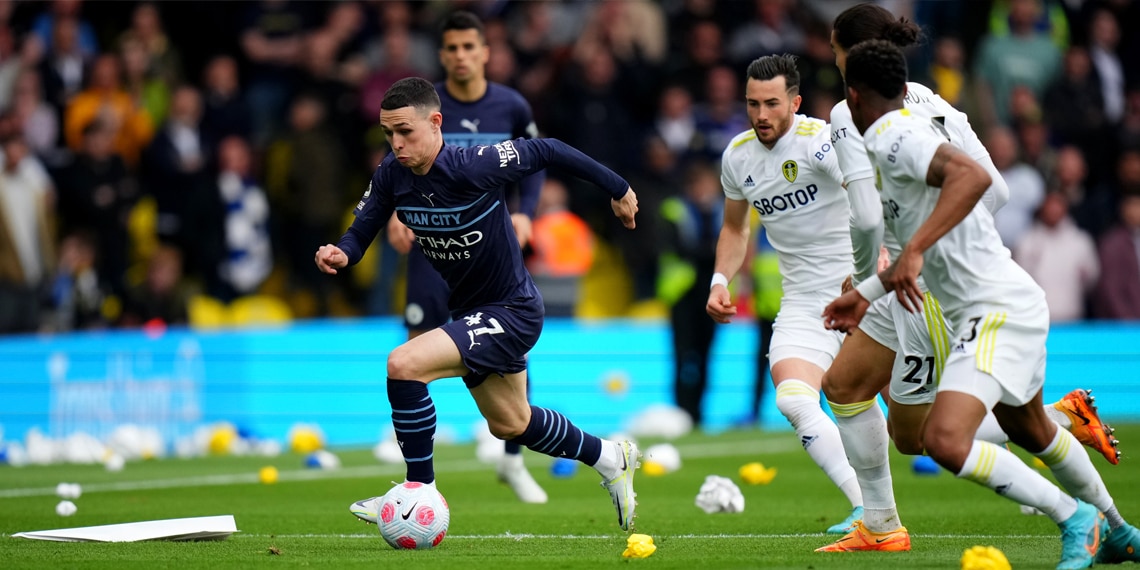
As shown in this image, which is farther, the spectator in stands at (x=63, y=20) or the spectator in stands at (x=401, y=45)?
the spectator in stands at (x=63, y=20)

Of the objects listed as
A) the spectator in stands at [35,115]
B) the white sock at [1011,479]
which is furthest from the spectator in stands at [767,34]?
the white sock at [1011,479]

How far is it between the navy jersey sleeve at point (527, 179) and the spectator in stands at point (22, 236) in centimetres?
884

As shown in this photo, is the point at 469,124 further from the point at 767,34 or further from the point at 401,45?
the point at 767,34

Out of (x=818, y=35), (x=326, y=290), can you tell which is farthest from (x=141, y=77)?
(x=818, y=35)

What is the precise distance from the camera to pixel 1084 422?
7.17 metres

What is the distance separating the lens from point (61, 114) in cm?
1817

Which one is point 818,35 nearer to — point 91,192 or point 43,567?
point 91,192

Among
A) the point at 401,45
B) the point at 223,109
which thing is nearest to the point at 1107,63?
the point at 401,45

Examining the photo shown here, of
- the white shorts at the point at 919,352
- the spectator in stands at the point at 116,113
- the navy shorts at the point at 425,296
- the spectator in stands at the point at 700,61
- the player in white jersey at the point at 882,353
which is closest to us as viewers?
the white shorts at the point at 919,352

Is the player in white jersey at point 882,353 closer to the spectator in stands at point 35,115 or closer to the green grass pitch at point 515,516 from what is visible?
the green grass pitch at point 515,516

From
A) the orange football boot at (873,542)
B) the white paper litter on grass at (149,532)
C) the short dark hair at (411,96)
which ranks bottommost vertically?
the orange football boot at (873,542)

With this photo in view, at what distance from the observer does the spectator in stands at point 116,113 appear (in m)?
18.0

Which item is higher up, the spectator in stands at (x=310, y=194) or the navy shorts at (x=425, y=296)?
the spectator in stands at (x=310, y=194)

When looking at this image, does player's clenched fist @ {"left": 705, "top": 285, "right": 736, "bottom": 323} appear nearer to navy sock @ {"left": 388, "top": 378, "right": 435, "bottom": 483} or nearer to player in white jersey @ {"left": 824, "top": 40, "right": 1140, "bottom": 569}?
player in white jersey @ {"left": 824, "top": 40, "right": 1140, "bottom": 569}
